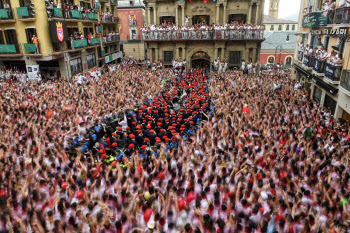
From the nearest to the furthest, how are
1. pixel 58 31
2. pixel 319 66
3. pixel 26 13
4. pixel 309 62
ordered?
pixel 319 66
pixel 309 62
pixel 26 13
pixel 58 31

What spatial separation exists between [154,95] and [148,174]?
32.1ft

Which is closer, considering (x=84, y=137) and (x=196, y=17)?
(x=84, y=137)

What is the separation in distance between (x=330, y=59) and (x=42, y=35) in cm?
1895

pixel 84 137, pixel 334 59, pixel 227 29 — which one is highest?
pixel 227 29

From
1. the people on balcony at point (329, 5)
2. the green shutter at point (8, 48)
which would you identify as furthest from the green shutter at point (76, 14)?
the people on balcony at point (329, 5)

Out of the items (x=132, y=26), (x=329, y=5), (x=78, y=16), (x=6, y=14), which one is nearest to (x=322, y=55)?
(x=329, y=5)

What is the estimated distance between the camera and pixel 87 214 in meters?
5.27

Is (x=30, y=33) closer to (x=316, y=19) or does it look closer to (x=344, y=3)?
(x=316, y=19)

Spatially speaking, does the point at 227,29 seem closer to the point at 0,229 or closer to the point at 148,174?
the point at 148,174

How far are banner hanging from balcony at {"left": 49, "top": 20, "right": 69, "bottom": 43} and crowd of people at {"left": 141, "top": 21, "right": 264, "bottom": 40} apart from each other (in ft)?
27.5

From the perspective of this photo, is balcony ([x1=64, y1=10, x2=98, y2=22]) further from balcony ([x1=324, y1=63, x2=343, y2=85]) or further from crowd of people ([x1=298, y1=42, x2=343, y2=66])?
balcony ([x1=324, y1=63, x2=343, y2=85])

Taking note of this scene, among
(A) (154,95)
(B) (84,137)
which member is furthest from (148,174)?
(A) (154,95)

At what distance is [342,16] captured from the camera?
472 inches

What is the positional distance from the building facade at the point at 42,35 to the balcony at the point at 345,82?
61.5ft
